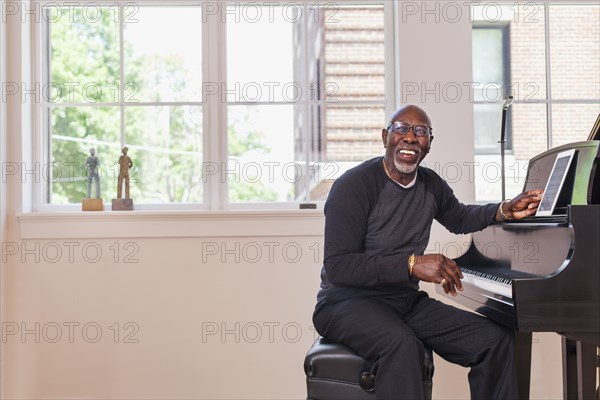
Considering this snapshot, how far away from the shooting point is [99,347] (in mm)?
4035

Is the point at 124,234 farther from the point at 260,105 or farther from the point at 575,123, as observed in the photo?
Answer: the point at 575,123

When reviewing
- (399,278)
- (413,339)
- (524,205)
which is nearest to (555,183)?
(524,205)

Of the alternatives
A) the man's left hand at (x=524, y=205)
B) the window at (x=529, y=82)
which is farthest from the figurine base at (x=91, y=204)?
the man's left hand at (x=524, y=205)

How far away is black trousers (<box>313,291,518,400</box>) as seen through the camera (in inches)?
102

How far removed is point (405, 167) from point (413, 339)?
707 millimetres

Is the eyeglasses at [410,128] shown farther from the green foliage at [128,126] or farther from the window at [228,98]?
the green foliage at [128,126]

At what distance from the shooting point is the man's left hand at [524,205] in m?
2.99

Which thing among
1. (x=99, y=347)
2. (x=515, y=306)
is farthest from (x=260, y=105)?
(x=515, y=306)

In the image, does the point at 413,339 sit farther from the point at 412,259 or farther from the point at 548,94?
the point at 548,94

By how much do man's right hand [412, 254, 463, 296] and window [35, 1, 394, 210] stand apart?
1.58 meters

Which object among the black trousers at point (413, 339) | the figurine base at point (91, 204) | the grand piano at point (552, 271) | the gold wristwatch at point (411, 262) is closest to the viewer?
the grand piano at point (552, 271)

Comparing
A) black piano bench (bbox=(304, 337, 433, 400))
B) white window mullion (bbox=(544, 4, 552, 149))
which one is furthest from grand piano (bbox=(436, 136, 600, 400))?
white window mullion (bbox=(544, 4, 552, 149))

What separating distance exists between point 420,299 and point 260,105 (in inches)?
64.4

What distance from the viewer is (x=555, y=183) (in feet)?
9.17
